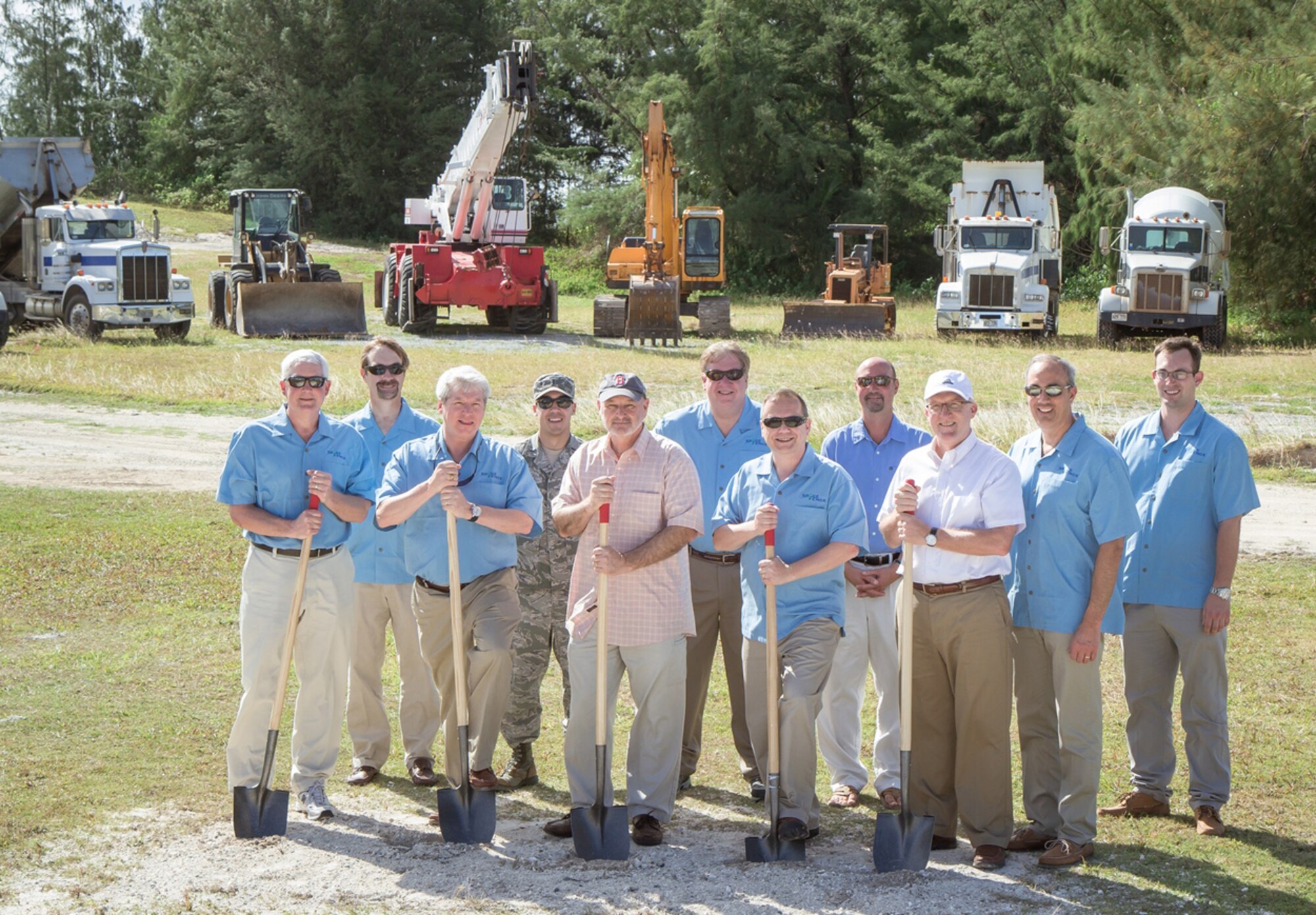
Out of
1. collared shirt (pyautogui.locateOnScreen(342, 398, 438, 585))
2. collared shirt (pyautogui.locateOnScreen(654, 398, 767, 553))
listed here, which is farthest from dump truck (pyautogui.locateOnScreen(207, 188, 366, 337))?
collared shirt (pyautogui.locateOnScreen(654, 398, 767, 553))

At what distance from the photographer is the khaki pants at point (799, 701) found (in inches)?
235

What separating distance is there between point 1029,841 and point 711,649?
1.70 meters

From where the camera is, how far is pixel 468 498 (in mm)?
6395

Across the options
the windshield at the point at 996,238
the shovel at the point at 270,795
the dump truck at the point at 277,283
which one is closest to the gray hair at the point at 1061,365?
the shovel at the point at 270,795

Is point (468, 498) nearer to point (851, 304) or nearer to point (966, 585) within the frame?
point (966, 585)

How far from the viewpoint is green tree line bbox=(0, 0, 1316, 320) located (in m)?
33.5

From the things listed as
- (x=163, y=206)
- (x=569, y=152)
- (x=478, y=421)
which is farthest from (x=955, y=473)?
(x=163, y=206)

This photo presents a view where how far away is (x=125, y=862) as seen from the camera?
18.9 ft

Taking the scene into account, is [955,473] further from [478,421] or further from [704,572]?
[478,421]

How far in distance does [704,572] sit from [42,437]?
42.1 ft

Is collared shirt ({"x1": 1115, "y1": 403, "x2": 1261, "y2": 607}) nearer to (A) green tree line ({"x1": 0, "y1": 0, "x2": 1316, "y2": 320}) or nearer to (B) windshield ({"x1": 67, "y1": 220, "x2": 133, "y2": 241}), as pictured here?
(A) green tree line ({"x1": 0, "y1": 0, "x2": 1316, "y2": 320})

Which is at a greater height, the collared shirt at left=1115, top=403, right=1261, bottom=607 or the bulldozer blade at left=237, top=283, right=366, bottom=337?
the bulldozer blade at left=237, top=283, right=366, bottom=337

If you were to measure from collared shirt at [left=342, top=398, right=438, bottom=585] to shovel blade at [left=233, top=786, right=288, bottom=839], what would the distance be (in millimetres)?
1272

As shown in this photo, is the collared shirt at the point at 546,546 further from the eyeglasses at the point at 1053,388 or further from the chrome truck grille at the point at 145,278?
the chrome truck grille at the point at 145,278
